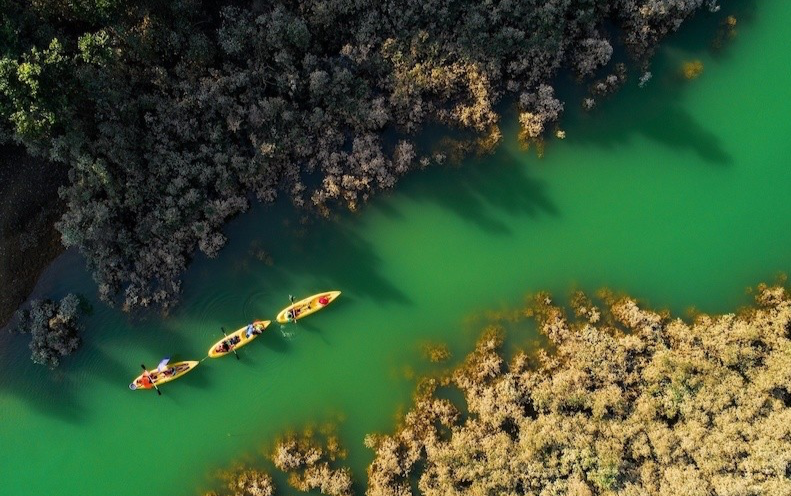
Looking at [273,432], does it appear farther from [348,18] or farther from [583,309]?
[348,18]

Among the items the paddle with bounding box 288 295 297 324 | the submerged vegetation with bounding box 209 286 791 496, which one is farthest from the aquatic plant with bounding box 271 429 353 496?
the paddle with bounding box 288 295 297 324

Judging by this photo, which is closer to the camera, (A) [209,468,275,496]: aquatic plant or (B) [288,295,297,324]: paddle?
(A) [209,468,275,496]: aquatic plant

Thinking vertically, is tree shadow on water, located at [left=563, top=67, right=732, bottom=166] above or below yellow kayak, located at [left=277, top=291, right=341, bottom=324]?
above

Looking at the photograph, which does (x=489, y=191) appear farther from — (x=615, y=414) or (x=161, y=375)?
(x=161, y=375)

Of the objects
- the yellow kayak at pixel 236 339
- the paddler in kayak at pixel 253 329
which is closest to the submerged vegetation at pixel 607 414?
the yellow kayak at pixel 236 339

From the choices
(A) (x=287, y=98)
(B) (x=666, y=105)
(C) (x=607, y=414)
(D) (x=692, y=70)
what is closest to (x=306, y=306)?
(A) (x=287, y=98)

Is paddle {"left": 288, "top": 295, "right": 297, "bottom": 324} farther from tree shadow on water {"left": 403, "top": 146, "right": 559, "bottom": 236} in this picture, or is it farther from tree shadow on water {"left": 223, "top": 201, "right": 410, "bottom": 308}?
tree shadow on water {"left": 403, "top": 146, "right": 559, "bottom": 236}

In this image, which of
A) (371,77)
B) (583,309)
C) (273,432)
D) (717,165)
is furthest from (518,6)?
(273,432)
